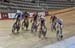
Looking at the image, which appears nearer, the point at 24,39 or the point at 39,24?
the point at 39,24

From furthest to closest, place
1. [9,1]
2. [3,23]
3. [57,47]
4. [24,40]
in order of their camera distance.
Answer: [9,1]
[3,23]
[24,40]
[57,47]

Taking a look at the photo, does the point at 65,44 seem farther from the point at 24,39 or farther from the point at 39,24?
the point at 24,39

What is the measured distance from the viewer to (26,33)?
20375 millimetres

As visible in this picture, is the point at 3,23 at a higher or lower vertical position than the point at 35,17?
lower

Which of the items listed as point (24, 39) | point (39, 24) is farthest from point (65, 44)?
point (24, 39)

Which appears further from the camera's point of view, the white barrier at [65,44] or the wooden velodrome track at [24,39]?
the wooden velodrome track at [24,39]

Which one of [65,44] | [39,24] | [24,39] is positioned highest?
[39,24]

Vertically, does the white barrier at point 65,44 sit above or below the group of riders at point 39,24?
below

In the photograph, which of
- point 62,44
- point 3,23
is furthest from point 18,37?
point 3,23

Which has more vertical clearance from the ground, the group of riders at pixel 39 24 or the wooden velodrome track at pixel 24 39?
the group of riders at pixel 39 24

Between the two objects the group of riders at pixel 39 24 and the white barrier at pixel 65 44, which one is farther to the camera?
the group of riders at pixel 39 24

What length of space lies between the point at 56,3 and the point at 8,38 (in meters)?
16.6

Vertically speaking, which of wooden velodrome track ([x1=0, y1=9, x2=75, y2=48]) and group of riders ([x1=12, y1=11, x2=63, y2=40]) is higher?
group of riders ([x1=12, y1=11, x2=63, y2=40])

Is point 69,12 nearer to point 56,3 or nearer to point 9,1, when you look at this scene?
point 56,3
